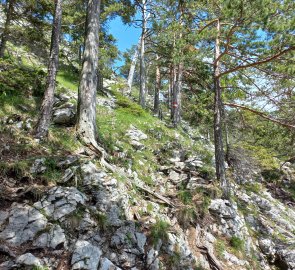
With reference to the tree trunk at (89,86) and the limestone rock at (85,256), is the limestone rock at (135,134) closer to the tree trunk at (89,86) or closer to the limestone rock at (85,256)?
the tree trunk at (89,86)

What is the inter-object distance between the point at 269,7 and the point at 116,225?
7.49m

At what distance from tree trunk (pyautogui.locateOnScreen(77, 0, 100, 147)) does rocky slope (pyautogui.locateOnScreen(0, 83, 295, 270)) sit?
789 millimetres

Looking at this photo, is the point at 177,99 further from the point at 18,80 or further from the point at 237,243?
the point at 237,243

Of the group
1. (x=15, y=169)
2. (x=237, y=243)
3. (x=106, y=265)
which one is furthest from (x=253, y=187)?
(x=15, y=169)

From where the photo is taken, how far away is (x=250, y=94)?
9617 millimetres

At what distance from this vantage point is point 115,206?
19.0ft

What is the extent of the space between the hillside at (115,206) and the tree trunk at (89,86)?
429 mm

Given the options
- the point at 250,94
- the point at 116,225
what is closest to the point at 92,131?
the point at 116,225

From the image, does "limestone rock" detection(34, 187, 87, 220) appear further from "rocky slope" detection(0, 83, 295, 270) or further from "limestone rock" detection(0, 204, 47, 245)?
"limestone rock" detection(0, 204, 47, 245)

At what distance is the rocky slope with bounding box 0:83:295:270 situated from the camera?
441 cm

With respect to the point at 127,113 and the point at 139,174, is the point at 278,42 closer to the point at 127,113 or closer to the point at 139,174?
the point at 139,174

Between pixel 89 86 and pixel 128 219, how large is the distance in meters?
4.39

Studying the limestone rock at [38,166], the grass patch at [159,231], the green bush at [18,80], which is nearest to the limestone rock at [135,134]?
the green bush at [18,80]

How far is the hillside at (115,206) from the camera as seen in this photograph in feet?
14.8
